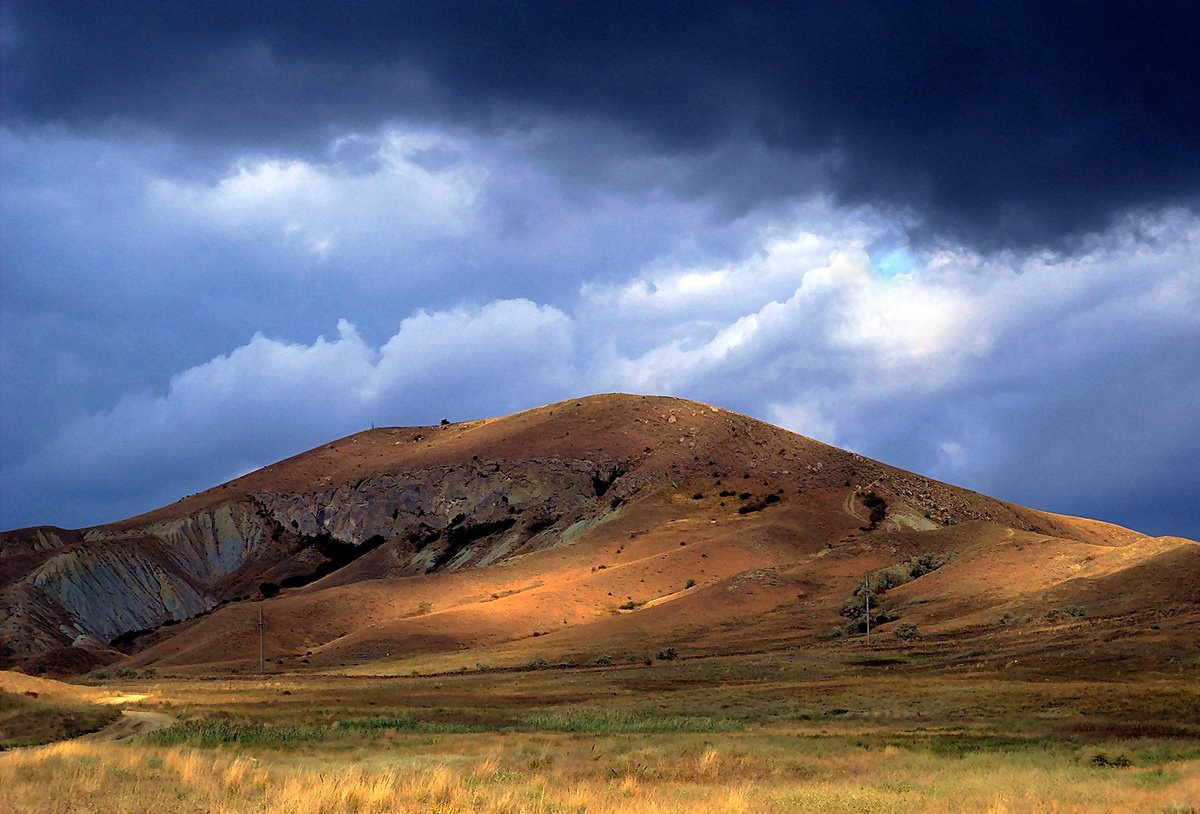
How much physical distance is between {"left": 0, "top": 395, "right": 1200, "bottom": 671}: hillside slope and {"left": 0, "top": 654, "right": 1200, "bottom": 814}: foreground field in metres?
34.4

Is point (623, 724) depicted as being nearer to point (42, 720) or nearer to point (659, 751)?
point (659, 751)

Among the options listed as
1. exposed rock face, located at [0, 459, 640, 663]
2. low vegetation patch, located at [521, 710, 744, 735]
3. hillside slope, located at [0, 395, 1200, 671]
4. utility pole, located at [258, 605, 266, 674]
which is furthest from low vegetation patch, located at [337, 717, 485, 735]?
exposed rock face, located at [0, 459, 640, 663]

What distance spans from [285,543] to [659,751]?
5652 inches

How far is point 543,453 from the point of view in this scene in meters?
162

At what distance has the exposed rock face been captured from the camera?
13825cm

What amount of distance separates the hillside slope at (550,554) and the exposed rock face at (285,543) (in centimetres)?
38

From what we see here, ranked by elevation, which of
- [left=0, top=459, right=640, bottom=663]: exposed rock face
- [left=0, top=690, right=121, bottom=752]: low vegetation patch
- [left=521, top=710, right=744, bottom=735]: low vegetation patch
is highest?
[left=0, top=459, right=640, bottom=663]: exposed rock face

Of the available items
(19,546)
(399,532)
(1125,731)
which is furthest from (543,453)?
(1125,731)

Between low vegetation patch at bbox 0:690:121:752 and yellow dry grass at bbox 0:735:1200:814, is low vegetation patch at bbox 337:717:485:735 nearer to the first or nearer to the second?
yellow dry grass at bbox 0:735:1200:814

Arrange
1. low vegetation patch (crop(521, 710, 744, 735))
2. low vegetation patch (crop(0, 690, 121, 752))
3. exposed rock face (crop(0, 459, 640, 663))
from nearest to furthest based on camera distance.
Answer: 1. low vegetation patch (crop(0, 690, 121, 752))
2. low vegetation patch (crop(521, 710, 744, 735))
3. exposed rock face (crop(0, 459, 640, 663))

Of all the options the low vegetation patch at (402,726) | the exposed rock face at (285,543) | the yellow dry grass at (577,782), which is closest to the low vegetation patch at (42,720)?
the low vegetation patch at (402,726)

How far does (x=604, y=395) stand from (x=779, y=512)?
5845 cm

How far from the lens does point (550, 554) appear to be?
420ft

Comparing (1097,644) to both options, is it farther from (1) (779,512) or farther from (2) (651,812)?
(1) (779,512)
